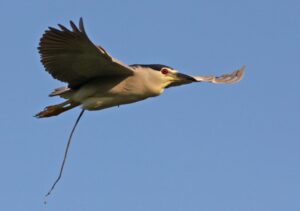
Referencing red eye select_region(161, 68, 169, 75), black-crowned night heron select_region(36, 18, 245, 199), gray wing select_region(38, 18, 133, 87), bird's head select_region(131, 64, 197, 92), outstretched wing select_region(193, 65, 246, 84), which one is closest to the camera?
gray wing select_region(38, 18, 133, 87)

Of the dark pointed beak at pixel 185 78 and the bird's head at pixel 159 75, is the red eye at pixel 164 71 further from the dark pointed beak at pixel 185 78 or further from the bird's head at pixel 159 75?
the dark pointed beak at pixel 185 78

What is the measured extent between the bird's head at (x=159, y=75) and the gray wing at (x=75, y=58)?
0.25 metres

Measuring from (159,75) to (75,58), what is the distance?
47.4 inches

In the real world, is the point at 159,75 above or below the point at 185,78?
below

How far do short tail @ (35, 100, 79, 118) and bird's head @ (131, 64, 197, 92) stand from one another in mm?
1240

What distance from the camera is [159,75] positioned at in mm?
13016

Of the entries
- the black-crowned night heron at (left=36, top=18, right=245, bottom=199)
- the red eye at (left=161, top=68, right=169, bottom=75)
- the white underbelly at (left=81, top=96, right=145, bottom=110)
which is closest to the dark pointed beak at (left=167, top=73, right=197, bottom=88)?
the black-crowned night heron at (left=36, top=18, right=245, bottom=199)

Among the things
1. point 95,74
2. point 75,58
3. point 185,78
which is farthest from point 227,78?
point 75,58

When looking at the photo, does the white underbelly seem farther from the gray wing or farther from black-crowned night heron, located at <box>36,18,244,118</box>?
the gray wing

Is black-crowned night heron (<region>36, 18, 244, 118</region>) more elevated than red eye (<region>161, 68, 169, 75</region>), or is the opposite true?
red eye (<region>161, 68, 169, 75</region>)

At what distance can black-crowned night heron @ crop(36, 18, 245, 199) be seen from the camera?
40.8ft

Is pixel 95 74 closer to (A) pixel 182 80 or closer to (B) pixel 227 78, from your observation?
(A) pixel 182 80

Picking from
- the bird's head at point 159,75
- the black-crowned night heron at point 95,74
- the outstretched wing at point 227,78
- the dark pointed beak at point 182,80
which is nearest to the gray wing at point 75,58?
the black-crowned night heron at point 95,74

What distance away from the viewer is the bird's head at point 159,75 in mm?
12930
